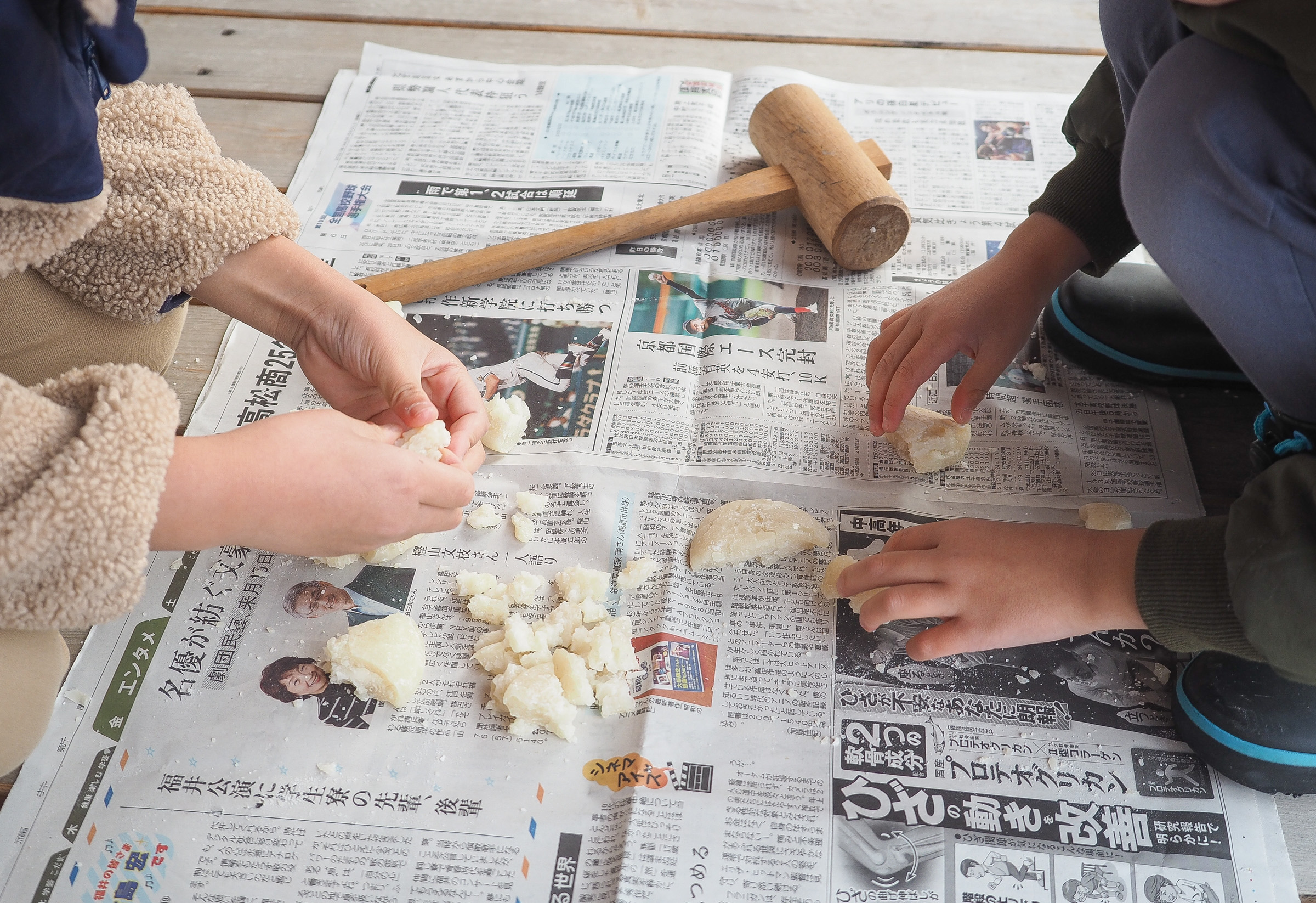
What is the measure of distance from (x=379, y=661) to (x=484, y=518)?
0.18 metres

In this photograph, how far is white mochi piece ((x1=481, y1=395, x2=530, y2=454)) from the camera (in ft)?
3.17

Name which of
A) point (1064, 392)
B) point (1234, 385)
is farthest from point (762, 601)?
point (1234, 385)

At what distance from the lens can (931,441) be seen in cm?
95

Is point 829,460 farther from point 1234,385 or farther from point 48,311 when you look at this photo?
point 48,311

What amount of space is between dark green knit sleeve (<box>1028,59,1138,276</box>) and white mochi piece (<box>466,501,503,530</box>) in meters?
0.66

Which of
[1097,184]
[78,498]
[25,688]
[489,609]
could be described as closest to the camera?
[78,498]

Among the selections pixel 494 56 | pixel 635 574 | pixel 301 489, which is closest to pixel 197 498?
pixel 301 489

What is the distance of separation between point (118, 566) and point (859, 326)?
824 millimetres

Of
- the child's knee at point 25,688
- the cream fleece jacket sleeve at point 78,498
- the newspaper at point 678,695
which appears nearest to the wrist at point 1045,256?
the newspaper at point 678,695

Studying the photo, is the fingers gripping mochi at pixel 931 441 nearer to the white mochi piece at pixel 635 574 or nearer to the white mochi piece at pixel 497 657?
the white mochi piece at pixel 635 574

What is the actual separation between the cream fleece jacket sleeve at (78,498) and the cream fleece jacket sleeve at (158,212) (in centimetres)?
27

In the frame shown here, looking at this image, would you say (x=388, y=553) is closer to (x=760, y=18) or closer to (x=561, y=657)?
(x=561, y=657)

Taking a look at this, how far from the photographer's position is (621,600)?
872mm

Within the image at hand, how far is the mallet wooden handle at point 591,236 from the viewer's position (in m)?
1.12
